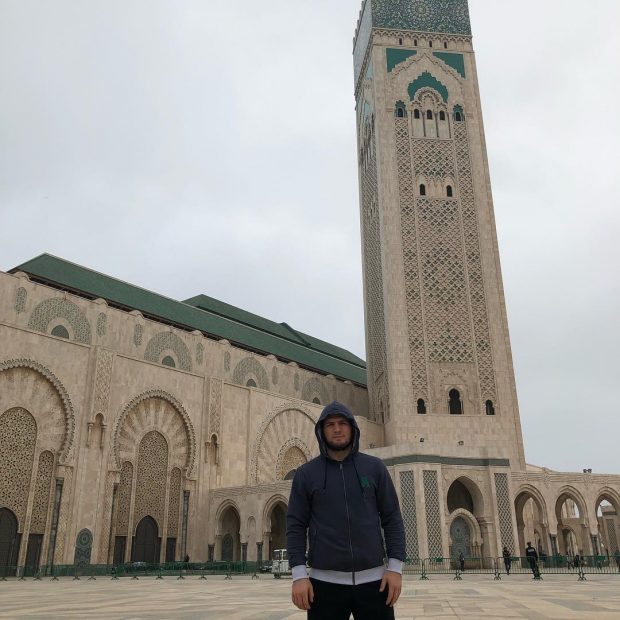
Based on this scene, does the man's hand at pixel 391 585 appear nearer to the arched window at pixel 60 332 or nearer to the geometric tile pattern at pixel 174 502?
the arched window at pixel 60 332

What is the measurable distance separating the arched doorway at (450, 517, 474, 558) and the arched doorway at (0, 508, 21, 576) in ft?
38.3

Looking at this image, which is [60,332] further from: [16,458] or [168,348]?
[16,458]

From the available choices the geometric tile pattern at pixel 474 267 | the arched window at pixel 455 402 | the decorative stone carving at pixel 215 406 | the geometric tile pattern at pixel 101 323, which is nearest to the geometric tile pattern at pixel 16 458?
the geometric tile pattern at pixel 101 323

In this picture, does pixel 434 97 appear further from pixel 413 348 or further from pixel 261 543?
pixel 261 543

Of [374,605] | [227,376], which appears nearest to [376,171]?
[227,376]

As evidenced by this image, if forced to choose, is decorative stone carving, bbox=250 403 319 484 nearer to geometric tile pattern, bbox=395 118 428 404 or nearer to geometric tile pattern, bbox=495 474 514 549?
geometric tile pattern, bbox=395 118 428 404

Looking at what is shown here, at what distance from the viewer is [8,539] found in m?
16.4

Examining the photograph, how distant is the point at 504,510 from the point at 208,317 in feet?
45.5

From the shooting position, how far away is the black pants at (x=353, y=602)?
213 cm

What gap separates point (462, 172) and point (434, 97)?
385 cm

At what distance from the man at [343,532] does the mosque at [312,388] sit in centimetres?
1637

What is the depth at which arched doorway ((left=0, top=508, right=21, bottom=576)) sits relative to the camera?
16.2 m

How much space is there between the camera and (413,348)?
25.0 metres

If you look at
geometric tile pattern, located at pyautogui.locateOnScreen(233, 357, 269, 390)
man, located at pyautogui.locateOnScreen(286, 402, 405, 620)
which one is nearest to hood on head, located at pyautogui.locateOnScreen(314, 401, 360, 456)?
man, located at pyautogui.locateOnScreen(286, 402, 405, 620)
